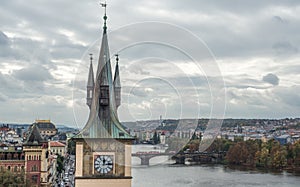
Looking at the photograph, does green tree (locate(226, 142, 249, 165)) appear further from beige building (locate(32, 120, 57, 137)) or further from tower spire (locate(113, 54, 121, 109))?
tower spire (locate(113, 54, 121, 109))

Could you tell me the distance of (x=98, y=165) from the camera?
16.6 m

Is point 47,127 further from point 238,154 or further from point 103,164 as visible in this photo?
point 103,164

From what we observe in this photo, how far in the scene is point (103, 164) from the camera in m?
16.6

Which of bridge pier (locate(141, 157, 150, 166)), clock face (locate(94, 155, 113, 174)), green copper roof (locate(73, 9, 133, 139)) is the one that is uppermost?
green copper roof (locate(73, 9, 133, 139))

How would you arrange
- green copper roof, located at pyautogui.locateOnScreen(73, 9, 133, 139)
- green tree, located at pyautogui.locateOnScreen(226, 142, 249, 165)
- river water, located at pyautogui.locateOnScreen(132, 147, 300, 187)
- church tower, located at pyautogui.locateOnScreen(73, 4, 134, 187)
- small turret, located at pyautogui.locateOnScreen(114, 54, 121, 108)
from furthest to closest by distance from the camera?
green tree, located at pyautogui.locateOnScreen(226, 142, 249, 165), river water, located at pyautogui.locateOnScreen(132, 147, 300, 187), small turret, located at pyautogui.locateOnScreen(114, 54, 121, 108), green copper roof, located at pyautogui.locateOnScreen(73, 9, 133, 139), church tower, located at pyautogui.locateOnScreen(73, 4, 134, 187)

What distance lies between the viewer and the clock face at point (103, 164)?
54.2 feet

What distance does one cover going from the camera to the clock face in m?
16.5

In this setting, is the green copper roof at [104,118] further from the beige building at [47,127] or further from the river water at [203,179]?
the beige building at [47,127]

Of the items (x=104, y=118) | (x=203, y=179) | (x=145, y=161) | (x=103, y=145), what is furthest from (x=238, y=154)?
(x=103, y=145)

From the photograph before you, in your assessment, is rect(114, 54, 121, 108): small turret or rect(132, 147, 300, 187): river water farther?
rect(132, 147, 300, 187): river water

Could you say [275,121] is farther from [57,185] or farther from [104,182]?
[104,182]

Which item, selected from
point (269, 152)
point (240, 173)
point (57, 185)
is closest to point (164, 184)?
point (57, 185)

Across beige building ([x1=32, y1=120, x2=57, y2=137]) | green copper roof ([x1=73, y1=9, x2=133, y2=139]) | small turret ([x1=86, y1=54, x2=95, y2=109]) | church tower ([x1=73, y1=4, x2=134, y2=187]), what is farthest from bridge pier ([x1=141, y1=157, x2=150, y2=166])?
beige building ([x1=32, y1=120, x2=57, y2=137])

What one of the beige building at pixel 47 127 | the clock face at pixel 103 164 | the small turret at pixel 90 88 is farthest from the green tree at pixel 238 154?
the clock face at pixel 103 164
